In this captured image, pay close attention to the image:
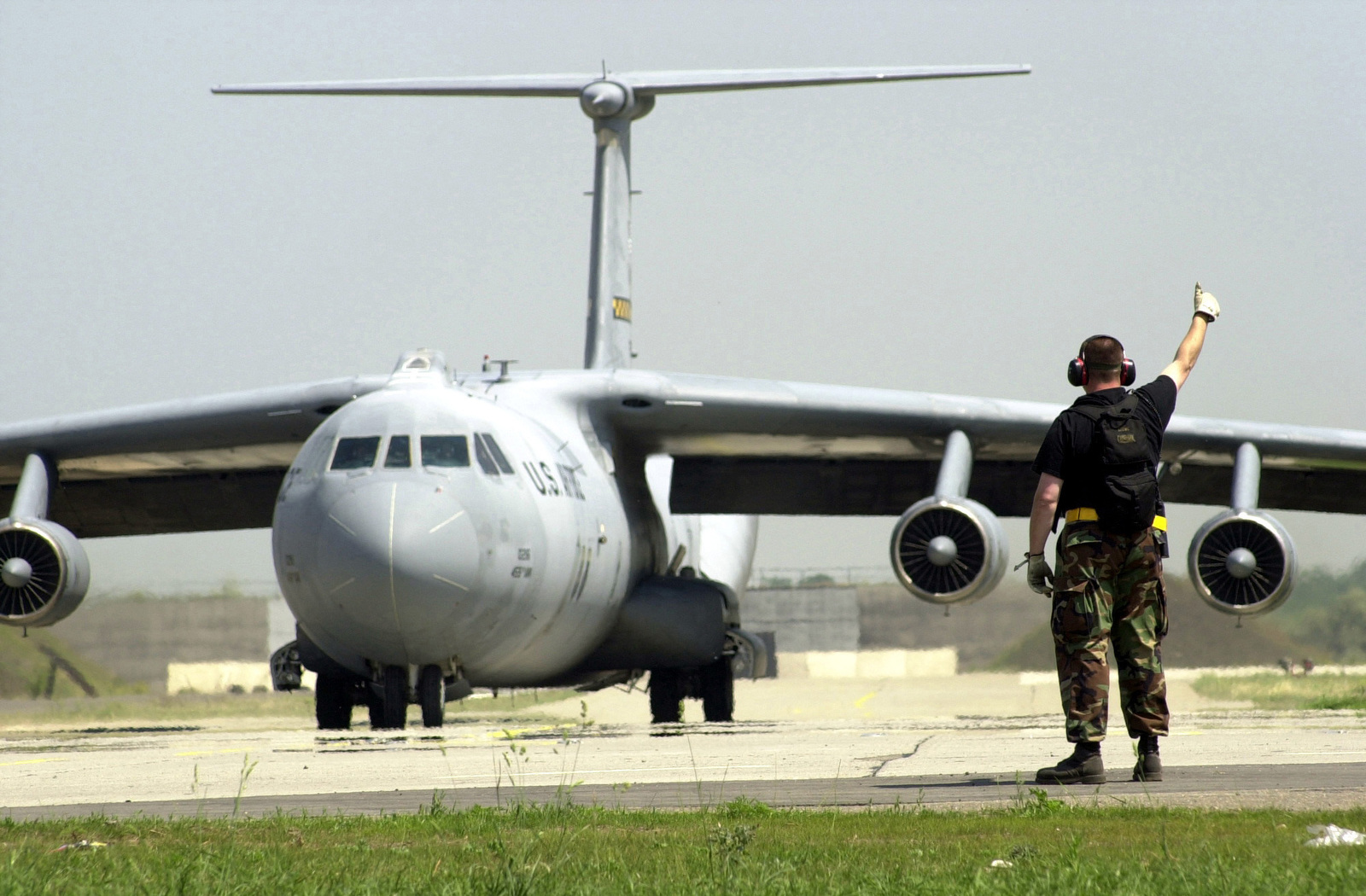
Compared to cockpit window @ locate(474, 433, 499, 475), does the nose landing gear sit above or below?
below

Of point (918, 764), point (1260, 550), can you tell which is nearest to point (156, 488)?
point (1260, 550)

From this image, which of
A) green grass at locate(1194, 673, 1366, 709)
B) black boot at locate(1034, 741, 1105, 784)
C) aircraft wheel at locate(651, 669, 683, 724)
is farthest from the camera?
green grass at locate(1194, 673, 1366, 709)

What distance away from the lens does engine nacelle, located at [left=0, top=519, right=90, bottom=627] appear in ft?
47.4

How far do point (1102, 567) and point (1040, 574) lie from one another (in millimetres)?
228

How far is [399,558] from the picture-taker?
10766 millimetres

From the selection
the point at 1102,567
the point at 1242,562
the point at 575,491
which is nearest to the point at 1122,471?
the point at 1102,567

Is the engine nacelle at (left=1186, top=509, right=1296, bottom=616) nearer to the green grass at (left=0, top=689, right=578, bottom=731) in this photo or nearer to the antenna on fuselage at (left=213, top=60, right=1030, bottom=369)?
the antenna on fuselage at (left=213, top=60, right=1030, bottom=369)

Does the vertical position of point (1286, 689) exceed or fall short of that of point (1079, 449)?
it falls short

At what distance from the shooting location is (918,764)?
7391mm

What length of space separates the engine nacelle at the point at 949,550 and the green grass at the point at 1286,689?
18.8ft

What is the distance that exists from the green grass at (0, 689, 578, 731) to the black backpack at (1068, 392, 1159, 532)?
1483 cm

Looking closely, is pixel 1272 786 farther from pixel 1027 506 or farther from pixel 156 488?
pixel 156 488

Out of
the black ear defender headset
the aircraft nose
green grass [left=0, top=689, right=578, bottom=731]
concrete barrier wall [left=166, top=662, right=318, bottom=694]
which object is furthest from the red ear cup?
concrete barrier wall [left=166, top=662, right=318, bottom=694]

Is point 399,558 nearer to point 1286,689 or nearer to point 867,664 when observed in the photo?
point 1286,689
